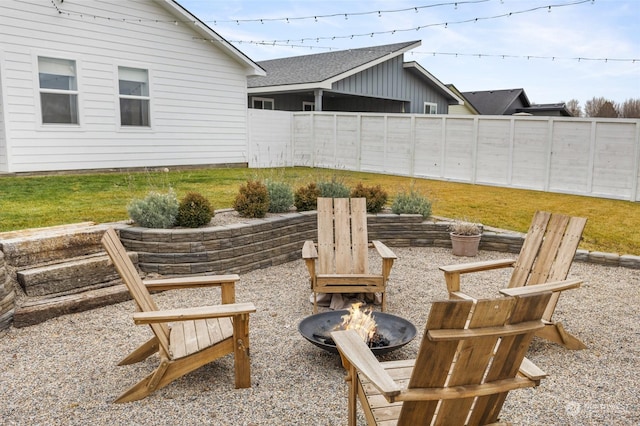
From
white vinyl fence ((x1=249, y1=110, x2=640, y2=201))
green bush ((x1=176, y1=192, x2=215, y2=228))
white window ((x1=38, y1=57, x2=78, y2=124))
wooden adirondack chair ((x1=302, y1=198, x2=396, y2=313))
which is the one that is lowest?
wooden adirondack chair ((x1=302, y1=198, x2=396, y2=313))

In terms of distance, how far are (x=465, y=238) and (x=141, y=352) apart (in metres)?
4.57

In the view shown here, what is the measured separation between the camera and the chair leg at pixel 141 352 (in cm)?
349

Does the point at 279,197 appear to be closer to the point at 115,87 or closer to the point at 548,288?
the point at 548,288

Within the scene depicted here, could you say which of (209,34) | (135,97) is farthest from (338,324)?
(209,34)

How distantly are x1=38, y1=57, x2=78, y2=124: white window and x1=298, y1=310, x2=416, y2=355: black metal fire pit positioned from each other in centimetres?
895

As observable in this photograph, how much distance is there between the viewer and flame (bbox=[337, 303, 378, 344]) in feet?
11.6

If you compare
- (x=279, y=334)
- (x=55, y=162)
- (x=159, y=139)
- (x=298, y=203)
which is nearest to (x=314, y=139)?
(x=159, y=139)

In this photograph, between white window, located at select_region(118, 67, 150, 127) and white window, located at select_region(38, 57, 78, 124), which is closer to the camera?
white window, located at select_region(38, 57, 78, 124)

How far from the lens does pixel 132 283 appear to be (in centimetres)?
316

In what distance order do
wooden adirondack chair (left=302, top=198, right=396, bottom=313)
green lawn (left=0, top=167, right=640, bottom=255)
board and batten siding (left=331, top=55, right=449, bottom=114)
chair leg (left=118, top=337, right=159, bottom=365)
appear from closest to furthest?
chair leg (left=118, top=337, right=159, bottom=365)
wooden adirondack chair (left=302, top=198, right=396, bottom=313)
green lawn (left=0, top=167, right=640, bottom=255)
board and batten siding (left=331, top=55, right=449, bottom=114)

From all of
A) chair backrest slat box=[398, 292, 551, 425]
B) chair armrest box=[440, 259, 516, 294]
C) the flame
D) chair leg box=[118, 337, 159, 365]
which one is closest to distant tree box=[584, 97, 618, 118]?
chair armrest box=[440, 259, 516, 294]

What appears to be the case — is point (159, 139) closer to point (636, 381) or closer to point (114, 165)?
point (114, 165)

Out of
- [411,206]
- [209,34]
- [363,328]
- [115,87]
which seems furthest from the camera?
[209,34]

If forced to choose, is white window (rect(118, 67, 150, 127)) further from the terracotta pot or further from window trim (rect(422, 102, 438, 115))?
window trim (rect(422, 102, 438, 115))
